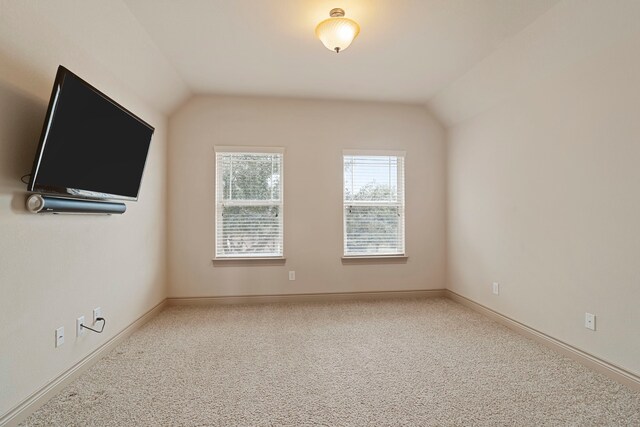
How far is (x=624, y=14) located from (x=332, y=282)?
3.54m

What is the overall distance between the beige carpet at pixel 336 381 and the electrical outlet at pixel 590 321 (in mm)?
317

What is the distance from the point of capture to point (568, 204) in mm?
2535

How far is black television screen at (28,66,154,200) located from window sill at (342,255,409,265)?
2.62 metres

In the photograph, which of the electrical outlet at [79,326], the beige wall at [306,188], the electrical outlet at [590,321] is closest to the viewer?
the electrical outlet at [79,326]

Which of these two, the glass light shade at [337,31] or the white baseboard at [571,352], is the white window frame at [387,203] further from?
the glass light shade at [337,31]

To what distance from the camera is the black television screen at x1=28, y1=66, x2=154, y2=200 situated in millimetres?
1715

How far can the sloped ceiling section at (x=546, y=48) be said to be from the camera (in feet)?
6.75

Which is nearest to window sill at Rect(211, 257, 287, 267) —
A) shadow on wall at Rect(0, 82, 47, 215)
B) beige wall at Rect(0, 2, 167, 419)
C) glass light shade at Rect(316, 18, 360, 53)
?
beige wall at Rect(0, 2, 167, 419)

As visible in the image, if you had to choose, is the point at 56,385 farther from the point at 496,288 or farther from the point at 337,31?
the point at 496,288

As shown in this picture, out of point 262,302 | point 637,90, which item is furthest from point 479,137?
point 262,302

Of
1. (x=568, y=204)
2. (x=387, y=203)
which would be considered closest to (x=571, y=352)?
(x=568, y=204)

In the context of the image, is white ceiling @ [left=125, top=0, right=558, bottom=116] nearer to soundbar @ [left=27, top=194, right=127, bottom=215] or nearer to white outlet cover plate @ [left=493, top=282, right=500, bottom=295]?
soundbar @ [left=27, top=194, right=127, bottom=215]

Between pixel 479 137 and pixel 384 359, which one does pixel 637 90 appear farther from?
pixel 384 359

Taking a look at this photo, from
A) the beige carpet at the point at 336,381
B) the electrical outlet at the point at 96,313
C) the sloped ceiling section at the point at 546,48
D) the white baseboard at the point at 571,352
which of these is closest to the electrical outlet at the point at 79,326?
the electrical outlet at the point at 96,313
